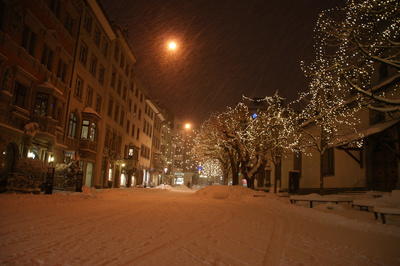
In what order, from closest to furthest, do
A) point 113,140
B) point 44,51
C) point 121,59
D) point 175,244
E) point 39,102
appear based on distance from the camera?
point 175,244, point 39,102, point 44,51, point 113,140, point 121,59

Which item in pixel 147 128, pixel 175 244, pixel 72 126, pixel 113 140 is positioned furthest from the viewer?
pixel 147 128

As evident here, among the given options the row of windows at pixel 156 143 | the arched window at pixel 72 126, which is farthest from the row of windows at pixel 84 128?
the row of windows at pixel 156 143

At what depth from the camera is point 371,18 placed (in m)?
10.4

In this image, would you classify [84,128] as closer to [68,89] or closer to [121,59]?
[68,89]

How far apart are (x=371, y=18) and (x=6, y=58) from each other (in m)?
16.0

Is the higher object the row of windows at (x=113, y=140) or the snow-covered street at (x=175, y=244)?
the row of windows at (x=113, y=140)

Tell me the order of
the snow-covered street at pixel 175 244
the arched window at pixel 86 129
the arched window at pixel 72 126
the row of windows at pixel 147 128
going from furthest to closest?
the row of windows at pixel 147 128 → the arched window at pixel 86 129 → the arched window at pixel 72 126 → the snow-covered street at pixel 175 244

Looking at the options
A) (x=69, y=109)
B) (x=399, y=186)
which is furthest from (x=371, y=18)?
(x=69, y=109)

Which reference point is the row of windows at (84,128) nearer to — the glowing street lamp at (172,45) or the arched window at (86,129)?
the arched window at (86,129)

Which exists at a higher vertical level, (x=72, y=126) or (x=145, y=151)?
(x=145, y=151)

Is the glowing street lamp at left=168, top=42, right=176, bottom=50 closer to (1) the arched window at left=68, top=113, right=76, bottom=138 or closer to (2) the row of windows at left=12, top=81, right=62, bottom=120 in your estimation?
(2) the row of windows at left=12, top=81, right=62, bottom=120

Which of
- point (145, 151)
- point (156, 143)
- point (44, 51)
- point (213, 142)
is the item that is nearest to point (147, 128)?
point (145, 151)

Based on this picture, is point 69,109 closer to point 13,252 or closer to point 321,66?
point 321,66

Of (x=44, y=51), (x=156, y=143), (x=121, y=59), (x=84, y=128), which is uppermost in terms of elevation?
(x=121, y=59)
